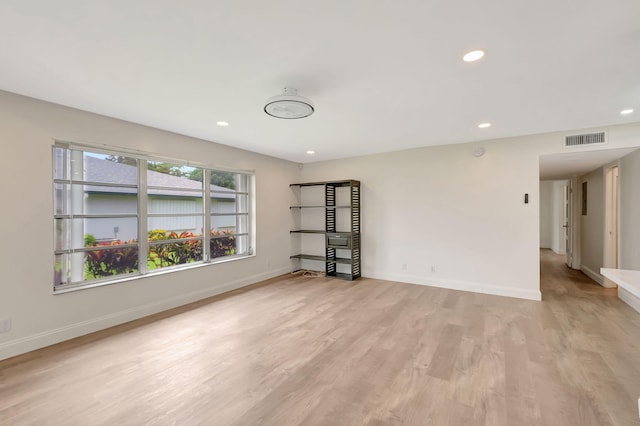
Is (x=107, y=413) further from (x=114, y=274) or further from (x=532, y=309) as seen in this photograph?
(x=532, y=309)

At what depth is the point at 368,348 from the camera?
8.42 feet

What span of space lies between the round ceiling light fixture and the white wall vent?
3.73m

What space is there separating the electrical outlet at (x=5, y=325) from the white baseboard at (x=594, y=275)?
310 inches

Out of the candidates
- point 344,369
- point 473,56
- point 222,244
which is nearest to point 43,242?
point 222,244

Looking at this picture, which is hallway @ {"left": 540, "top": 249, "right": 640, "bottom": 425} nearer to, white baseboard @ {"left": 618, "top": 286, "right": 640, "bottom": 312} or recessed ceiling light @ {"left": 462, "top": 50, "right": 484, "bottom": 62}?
white baseboard @ {"left": 618, "top": 286, "right": 640, "bottom": 312}

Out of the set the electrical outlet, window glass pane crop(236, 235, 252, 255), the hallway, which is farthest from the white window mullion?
the hallway

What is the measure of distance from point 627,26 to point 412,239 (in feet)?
11.9

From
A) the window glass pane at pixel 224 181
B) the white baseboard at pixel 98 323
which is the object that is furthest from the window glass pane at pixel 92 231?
the window glass pane at pixel 224 181

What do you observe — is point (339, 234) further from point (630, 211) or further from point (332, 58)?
point (630, 211)

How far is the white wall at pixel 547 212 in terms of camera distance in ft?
28.7

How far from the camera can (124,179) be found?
3.35 m

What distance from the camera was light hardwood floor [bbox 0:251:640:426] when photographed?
1.75m

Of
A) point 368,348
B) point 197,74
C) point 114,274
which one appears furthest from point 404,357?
point 114,274

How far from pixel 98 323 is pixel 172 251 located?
3.86 feet
